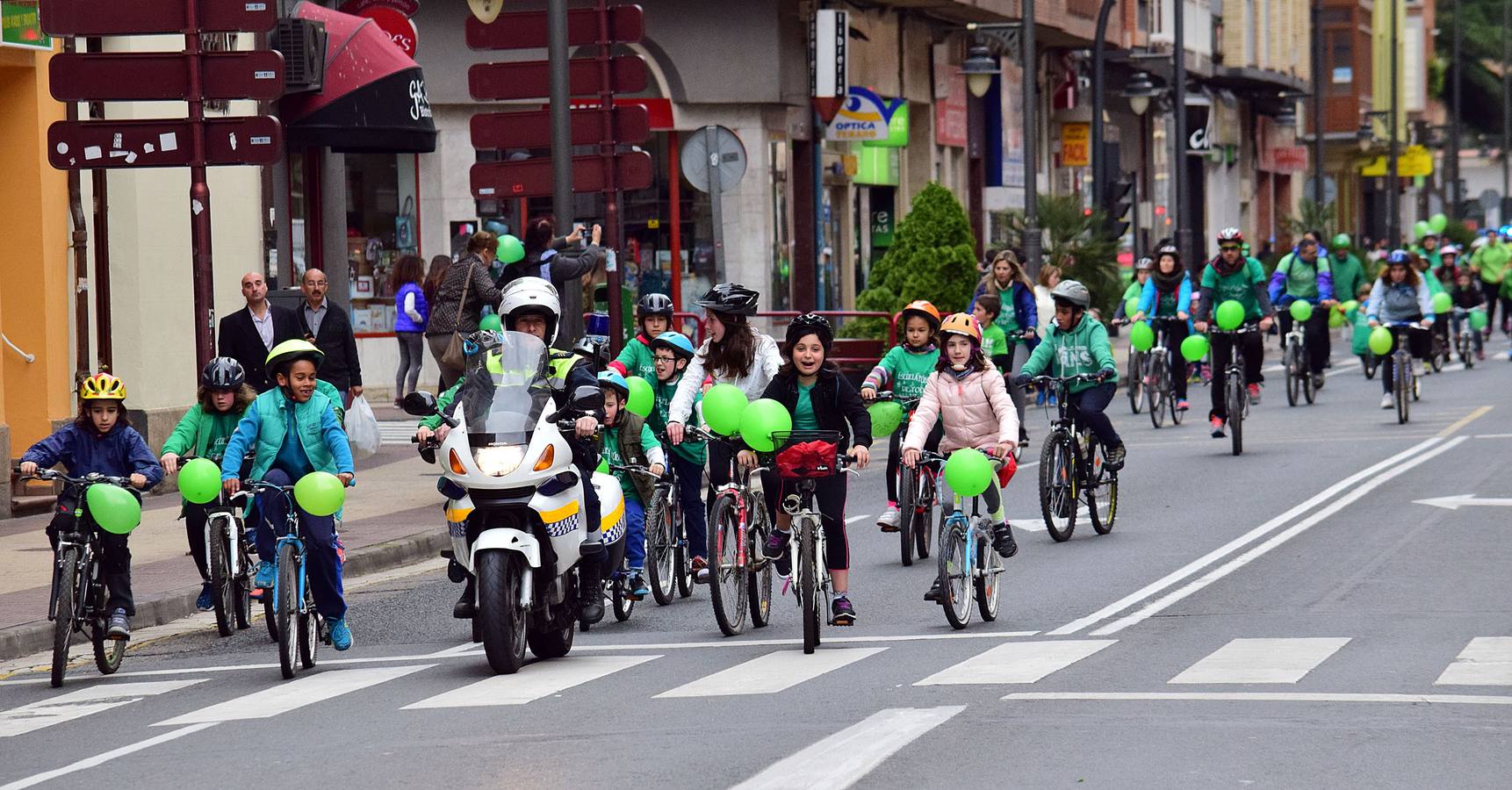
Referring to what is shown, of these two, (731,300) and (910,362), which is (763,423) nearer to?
(731,300)

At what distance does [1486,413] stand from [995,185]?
18262mm

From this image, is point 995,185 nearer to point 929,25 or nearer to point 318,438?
point 929,25

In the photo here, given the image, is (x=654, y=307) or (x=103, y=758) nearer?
(x=103, y=758)

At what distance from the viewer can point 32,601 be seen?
13000mm

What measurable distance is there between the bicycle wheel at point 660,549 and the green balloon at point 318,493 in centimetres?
235

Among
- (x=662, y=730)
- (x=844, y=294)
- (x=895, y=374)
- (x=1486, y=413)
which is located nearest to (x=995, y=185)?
(x=844, y=294)

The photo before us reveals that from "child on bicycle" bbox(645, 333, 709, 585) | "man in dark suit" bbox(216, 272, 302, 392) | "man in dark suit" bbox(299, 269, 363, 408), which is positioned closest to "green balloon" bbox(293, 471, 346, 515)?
"child on bicycle" bbox(645, 333, 709, 585)

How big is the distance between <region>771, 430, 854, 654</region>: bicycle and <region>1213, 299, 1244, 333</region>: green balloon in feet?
33.2

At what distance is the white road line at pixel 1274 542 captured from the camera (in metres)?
12.1

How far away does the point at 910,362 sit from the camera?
14.0m

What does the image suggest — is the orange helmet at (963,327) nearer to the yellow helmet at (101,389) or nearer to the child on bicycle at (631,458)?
the child on bicycle at (631,458)

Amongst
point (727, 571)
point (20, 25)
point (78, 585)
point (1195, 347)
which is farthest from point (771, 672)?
point (1195, 347)

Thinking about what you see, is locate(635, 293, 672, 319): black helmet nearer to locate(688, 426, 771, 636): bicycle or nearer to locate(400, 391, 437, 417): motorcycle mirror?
locate(688, 426, 771, 636): bicycle

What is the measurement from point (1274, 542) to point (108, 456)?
730cm
